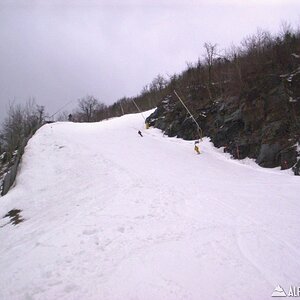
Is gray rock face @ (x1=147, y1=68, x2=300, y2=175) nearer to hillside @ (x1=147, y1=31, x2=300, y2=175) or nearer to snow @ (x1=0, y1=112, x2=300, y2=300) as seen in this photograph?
hillside @ (x1=147, y1=31, x2=300, y2=175)

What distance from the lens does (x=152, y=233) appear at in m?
9.27

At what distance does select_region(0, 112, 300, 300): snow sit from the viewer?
6543 mm

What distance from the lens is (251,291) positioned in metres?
6.08

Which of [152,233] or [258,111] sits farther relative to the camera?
[258,111]

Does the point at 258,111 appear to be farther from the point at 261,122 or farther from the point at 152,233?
the point at 152,233

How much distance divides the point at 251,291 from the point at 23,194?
51.8 ft

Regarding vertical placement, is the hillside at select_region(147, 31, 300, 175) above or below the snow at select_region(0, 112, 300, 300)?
above

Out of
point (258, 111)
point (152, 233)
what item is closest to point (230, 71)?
point (258, 111)

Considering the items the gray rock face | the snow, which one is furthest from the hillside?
the snow

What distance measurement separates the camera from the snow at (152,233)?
21.5ft

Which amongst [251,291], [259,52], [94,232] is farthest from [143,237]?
[259,52]

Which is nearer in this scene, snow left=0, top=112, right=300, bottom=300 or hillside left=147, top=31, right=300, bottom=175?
snow left=0, top=112, right=300, bottom=300

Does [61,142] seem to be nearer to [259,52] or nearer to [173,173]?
[173,173]

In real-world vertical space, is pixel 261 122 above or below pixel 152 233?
above
